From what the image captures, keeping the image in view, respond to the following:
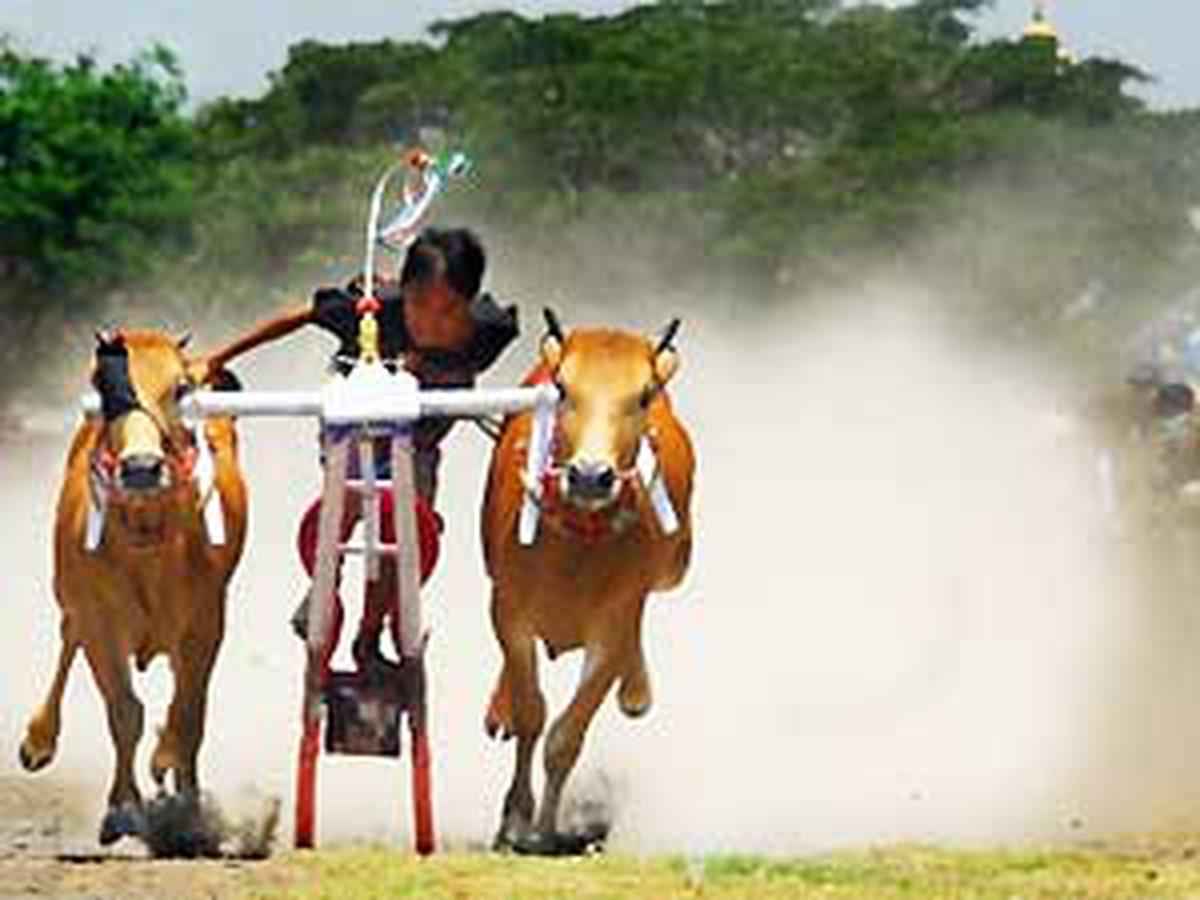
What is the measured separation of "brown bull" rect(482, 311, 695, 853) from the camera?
45.5 feet

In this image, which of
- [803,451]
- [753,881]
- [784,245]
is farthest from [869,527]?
[784,245]

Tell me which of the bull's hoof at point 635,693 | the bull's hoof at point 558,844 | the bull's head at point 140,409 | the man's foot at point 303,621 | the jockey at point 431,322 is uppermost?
the jockey at point 431,322

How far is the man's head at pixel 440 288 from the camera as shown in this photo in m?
14.9

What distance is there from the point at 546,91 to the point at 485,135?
1.16 m

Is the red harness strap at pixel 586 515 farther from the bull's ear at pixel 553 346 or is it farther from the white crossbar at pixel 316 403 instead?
the bull's ear at pixel 553 346

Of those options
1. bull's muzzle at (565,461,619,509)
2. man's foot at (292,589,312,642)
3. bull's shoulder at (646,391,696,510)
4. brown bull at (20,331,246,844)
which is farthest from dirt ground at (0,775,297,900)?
bull's shoulder at (646,391,696,510)

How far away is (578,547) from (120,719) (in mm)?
1739

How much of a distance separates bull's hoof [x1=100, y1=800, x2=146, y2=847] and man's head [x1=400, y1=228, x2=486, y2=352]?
2.06 metres

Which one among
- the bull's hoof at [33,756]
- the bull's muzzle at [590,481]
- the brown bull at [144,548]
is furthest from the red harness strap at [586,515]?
the bull's hoof at [33,756]

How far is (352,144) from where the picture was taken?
63062 millimetres

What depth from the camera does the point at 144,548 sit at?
551 inches

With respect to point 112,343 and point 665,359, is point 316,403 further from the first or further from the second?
point 665,359

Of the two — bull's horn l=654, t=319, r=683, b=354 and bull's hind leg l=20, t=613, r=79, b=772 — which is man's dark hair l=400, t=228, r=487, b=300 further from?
bull's hind leg l=20, t=613, r=79, b=772

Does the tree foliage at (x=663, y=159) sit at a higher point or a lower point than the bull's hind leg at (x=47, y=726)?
higher
